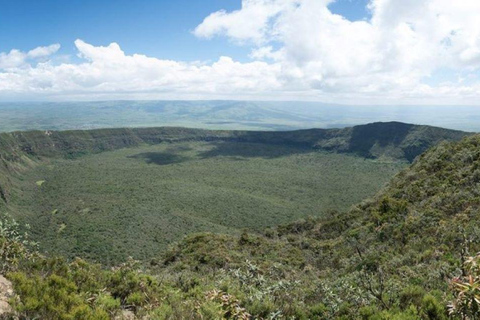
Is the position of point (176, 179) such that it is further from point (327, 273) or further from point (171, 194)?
point (327, 273)

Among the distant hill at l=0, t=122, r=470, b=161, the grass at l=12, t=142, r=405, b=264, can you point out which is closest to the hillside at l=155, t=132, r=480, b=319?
the grass at l=12, t=142, r=405, b=264

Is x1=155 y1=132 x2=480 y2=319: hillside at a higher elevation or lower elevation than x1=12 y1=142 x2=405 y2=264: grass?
higher

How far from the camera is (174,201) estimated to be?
277 ft

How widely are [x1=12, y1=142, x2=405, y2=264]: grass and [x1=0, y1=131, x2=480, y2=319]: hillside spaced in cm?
2788

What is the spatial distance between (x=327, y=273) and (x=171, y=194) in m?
74.4

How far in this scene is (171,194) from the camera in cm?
9138

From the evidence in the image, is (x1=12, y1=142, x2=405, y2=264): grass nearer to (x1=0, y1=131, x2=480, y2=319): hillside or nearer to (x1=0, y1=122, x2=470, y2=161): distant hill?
(x1=0, y1=122, x2=470, y2=161): distant hill

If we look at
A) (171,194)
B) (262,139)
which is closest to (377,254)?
(171,194)

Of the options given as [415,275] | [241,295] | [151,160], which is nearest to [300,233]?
[415,275]

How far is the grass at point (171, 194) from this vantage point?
196 ft

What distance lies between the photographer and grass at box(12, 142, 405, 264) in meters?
59.7

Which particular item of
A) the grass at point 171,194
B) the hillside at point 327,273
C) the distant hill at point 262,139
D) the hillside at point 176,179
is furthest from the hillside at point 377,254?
the distant hill at point 262,139

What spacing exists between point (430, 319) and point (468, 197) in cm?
2007

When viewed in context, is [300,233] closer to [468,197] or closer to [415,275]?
[468,197]
